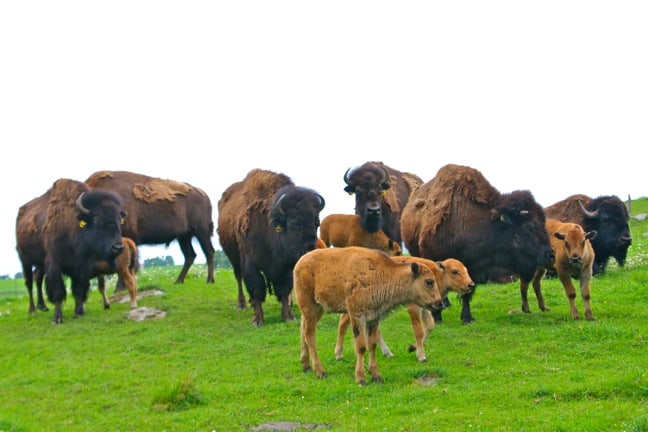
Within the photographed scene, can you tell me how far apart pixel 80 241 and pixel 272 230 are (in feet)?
16.2

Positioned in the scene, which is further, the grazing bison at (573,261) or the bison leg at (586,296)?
the grazing bison at (573,261)

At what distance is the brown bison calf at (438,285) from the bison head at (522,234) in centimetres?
292

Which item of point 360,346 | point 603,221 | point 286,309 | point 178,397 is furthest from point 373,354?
point 603,221

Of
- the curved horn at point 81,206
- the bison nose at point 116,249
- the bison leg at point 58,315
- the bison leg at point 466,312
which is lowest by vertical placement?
the bison leg at point 466,312

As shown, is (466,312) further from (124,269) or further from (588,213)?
(124,269)

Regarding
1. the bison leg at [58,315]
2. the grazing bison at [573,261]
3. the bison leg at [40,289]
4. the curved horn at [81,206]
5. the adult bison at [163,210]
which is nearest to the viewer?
the grazing bison at [573,261]

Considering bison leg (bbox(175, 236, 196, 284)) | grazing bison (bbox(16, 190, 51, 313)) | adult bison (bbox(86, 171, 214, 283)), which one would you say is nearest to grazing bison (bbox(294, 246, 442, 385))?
grazing bison (bbox(16, 190, 51, 313))

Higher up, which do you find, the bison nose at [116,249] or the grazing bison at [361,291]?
the bison nose at [116,249]

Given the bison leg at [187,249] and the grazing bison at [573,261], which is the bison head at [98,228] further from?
the grazing bison at [573,261]

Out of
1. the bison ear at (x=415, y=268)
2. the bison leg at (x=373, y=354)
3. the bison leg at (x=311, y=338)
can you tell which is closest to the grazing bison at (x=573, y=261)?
the bison ear at (x=415, y=268)

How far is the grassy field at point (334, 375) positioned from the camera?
8.88m

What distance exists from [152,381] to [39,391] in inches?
69.8

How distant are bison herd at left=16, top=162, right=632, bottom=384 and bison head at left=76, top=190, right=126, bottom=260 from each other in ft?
0.08

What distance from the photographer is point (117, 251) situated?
17391mm
